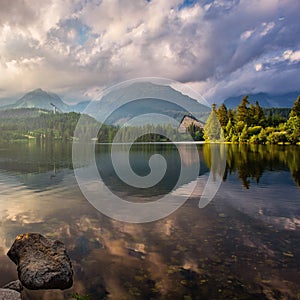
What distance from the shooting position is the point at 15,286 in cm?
980

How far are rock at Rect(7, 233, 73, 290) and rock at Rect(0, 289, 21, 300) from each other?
1.03 meters

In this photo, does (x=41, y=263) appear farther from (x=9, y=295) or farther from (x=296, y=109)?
(x=296, y=109)

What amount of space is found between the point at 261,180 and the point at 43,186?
2497 centimetres

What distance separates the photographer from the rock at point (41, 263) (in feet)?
33.0

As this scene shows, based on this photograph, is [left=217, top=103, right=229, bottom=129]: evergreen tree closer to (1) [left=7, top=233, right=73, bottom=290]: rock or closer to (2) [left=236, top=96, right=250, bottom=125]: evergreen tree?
(2) [left=236, top=96, right=250, bottom=125]: evergreen tree

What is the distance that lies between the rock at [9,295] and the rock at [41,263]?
1030 mm

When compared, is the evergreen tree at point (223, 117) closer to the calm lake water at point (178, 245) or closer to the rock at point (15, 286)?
the calm lake water at point (178, 245)

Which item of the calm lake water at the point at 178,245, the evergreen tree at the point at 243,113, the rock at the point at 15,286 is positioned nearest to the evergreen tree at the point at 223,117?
the evergreen tree at the point at 243,113

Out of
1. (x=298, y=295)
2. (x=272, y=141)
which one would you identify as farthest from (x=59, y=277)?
(x=272, y=141)

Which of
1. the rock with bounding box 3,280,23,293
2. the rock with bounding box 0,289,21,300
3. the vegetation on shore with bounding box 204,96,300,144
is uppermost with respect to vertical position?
the vegetation on shore with bounding box 204,96,300,144

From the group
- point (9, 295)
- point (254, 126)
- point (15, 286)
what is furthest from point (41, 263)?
point (254, 126)

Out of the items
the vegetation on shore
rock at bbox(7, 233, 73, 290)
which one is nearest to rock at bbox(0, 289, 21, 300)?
rock at bbox(7, 233, 73, 290)

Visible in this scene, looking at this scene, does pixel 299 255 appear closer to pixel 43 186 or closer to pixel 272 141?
pixel 43 186

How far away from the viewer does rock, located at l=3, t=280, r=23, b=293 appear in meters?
9.71
